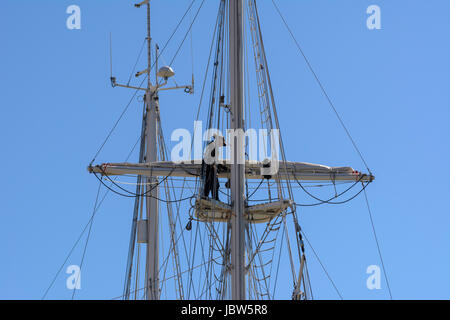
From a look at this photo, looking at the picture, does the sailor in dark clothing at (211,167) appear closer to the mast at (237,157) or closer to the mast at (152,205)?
the mast at (237,157)

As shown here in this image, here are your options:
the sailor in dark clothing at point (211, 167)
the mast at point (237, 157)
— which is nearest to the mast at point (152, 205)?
the sailor in dark clothing at point (211, 167)

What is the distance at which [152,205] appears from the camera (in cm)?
4053

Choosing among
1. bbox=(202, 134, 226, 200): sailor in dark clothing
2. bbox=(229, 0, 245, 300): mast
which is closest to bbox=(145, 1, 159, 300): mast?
bbox=(202, 134, 226, 200): sailor in dark clothing

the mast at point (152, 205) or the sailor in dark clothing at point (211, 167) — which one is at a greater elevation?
the mast at point (152, 205)

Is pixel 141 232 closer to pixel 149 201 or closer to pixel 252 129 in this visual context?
pixel 149 201

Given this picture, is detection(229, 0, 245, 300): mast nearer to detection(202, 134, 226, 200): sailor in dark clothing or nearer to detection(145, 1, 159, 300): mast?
detection(202, 134, 226, 200): sailor in dark clothing

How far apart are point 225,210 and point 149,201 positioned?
10367 millimetres

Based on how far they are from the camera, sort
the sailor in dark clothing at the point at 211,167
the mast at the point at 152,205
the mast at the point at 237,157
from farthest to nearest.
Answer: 1. the mast at the point at 152,205
2. the sailor in dark clothing at the point at 211,167
3. the mast at the point at 237,157

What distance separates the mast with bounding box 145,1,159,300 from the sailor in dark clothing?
5214mm

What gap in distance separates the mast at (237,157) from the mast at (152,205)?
7254mm

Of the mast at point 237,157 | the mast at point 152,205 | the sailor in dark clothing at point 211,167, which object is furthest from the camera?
the mast at point 152,205

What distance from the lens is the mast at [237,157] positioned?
95.1ft
